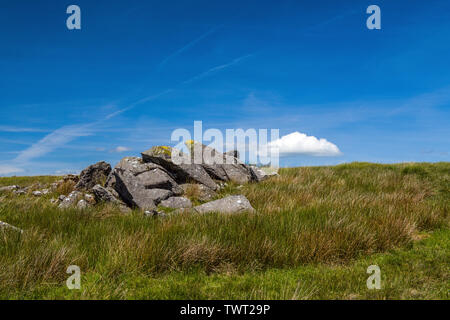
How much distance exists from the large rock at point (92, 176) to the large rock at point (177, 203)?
451 centimetres

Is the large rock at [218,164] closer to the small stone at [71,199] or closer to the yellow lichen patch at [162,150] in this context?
the yellow lichen patch at [162,150]

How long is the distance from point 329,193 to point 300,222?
5247 millimetres

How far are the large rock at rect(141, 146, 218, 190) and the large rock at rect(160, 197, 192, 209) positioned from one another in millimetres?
2083

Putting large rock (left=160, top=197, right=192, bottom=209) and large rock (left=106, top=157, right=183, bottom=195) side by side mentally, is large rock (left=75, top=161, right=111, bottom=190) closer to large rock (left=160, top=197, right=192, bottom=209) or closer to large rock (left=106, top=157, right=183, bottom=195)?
large rock (left=106, top=157, right=183, bottom=195)

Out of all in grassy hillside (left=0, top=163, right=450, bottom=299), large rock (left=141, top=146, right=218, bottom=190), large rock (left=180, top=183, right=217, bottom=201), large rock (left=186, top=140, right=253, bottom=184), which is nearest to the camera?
grassy hillside (left=0, top=163, right=450, bottom=299)

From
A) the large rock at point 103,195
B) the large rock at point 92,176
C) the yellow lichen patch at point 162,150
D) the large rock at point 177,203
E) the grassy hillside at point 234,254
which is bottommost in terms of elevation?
the grassy hillside at point 234,254

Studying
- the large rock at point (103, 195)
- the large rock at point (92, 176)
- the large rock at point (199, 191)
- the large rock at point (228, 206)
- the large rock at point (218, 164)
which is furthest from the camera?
the large rock at point (218, 164)

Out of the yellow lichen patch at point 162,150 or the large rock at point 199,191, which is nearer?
the large rock at point 199,191

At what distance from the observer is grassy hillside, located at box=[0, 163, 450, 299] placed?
4.86 meters

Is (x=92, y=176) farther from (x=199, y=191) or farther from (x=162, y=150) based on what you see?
(x=199, y=191)

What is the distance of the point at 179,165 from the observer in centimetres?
1368

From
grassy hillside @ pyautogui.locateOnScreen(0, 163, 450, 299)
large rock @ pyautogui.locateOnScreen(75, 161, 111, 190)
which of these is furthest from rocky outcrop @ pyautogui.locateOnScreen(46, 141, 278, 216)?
grassy hillside @ pyautogui.locateOnScreen(0, 163, 450, 299)

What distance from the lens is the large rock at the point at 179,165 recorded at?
44.6ft

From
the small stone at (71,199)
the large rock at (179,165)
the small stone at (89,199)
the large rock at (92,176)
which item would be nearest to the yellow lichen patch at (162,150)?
the large rock at (179,165)
